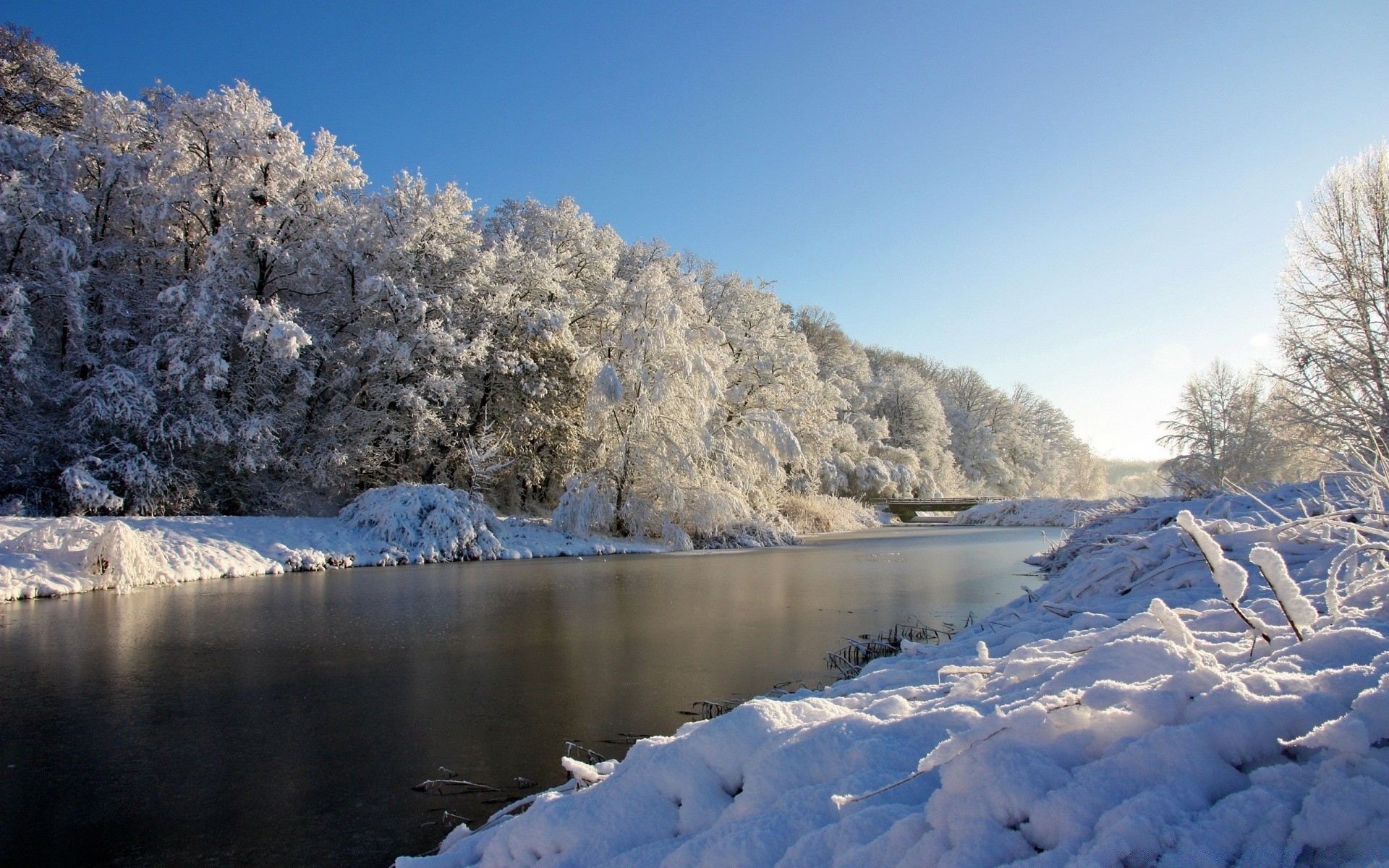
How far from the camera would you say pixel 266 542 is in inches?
517

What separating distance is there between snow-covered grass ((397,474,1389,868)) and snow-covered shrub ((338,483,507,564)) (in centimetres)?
1316

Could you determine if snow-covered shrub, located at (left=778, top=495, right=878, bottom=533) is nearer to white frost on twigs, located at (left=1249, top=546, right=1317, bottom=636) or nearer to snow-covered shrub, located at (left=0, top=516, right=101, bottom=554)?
snow-covered shrub, located at (left=0, top=516, right=101, bottom=554)

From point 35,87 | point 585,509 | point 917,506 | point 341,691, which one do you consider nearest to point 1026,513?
point 917,506

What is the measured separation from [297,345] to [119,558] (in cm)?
660

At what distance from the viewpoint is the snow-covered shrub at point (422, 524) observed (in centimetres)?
1477

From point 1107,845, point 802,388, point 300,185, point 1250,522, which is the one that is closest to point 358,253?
point 300,185

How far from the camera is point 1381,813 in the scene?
1216 mm

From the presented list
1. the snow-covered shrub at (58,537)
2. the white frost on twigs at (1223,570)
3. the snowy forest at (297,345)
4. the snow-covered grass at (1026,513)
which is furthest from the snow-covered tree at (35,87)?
the snow-covered grass at (1026,513)

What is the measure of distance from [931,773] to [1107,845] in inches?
21.9

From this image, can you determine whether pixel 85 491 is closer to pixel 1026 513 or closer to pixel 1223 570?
pixel 1223 570

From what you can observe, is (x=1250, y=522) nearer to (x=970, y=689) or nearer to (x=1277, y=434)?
(x=970, y=689)

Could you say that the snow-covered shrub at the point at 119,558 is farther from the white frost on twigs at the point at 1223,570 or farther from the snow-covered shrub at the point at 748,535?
the white frost on twigs at the point at 1223,570

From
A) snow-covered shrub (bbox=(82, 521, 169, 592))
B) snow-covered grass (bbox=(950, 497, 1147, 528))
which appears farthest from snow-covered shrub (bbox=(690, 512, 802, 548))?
snow-covered grass (bbox=(950, 497, 1147, 528))

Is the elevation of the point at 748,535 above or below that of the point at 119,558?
below
